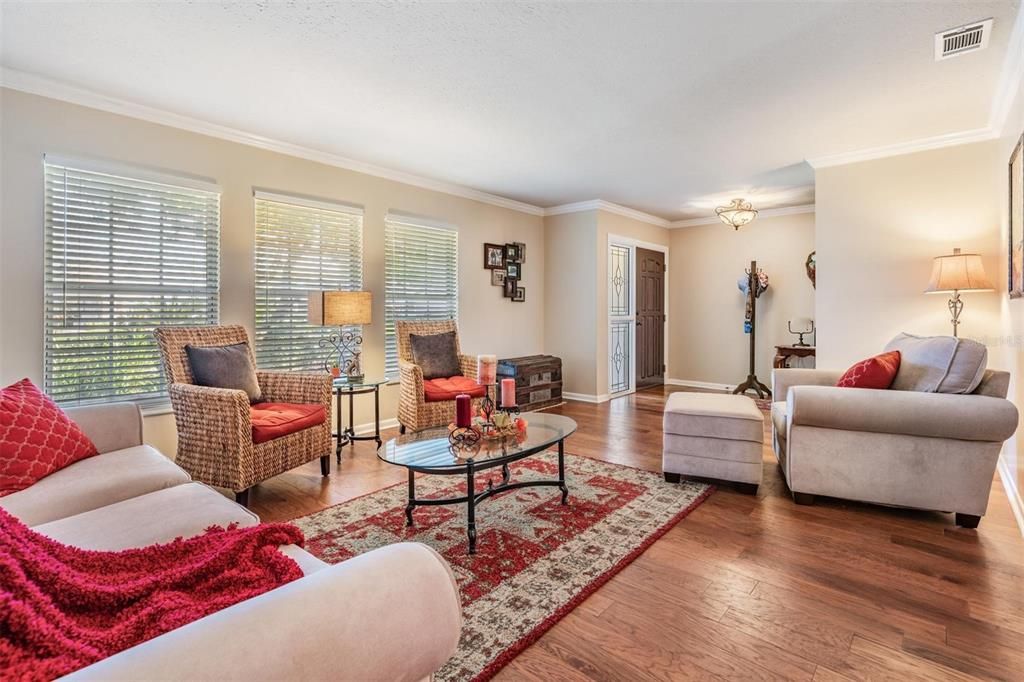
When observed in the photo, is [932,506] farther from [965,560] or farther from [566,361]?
[566,361]

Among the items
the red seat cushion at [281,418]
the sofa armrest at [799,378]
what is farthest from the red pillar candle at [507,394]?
the sofa armrest at [799,378]

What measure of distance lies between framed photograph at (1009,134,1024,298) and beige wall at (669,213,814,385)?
315cm

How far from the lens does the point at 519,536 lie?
7.91ft

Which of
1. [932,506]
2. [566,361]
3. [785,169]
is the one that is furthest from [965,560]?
[566,361]

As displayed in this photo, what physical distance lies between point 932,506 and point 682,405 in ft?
4.17

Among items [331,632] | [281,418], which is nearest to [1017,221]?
[331,632]

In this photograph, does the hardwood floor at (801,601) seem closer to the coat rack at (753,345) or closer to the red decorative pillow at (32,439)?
the red decorative pillow at (32,439)

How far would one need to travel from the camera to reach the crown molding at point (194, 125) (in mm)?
2857

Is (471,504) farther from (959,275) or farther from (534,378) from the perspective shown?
(959,275)

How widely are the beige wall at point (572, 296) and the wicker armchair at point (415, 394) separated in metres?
1.92

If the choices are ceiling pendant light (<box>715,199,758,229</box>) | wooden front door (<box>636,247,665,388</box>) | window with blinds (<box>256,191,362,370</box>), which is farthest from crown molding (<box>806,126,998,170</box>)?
window with blinds (<box>256,191,362,370</box>)

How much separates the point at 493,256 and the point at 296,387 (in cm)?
295

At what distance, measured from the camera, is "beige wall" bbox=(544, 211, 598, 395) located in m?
6.05

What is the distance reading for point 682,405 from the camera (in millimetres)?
3133
